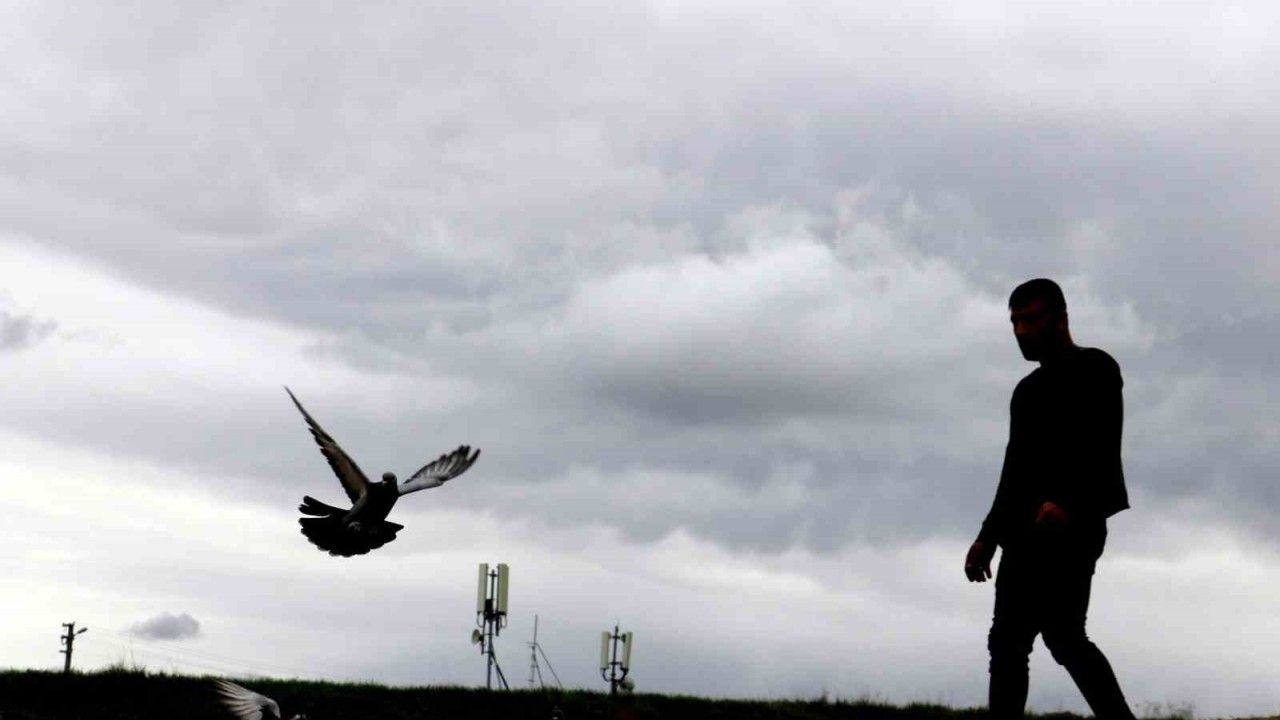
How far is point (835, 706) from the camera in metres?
16.7

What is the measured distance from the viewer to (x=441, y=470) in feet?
63.5

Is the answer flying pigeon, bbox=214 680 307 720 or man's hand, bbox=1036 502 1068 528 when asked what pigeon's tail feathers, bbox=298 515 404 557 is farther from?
man's hand, bbox=1036 502 1068 528

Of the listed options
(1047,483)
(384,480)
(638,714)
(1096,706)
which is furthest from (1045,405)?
(384,480)

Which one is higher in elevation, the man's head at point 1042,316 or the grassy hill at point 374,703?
the man's head at point 1042,316

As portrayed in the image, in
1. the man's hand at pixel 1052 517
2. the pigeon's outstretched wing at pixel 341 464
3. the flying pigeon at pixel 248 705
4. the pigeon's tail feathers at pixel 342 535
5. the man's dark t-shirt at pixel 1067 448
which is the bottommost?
the flying pigeon at pixel 248 705

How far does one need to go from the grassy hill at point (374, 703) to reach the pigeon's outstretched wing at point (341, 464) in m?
2.54

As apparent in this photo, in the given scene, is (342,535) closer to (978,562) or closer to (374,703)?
(374,703)

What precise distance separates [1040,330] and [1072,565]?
1046 mm

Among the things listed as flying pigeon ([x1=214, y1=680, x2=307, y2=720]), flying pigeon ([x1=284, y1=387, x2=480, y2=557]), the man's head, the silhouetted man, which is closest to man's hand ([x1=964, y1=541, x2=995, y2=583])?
the silhouetted man

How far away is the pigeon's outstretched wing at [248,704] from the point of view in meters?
14.0

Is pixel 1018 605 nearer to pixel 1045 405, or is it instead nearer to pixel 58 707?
pixel 1045 405

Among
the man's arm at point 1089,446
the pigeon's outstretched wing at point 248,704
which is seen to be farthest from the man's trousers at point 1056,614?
the pigeon's outstretched wing at point 248,704

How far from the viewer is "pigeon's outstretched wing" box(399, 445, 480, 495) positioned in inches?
741

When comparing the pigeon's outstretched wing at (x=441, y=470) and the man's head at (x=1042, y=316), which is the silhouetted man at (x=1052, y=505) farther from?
the pigeon's outstretched wing at (x=441, y=470)
